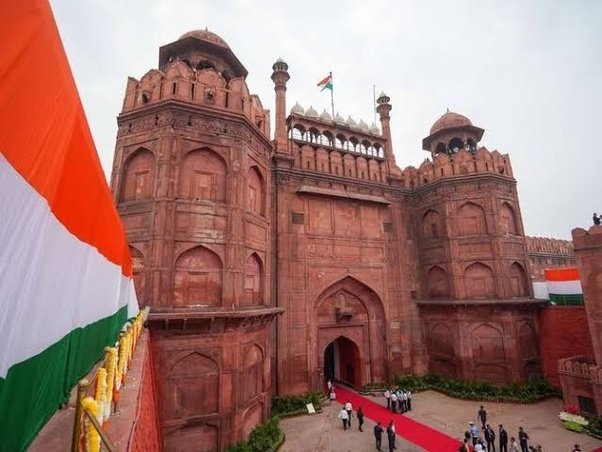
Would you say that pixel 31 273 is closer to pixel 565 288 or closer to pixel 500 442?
pixel 500 442

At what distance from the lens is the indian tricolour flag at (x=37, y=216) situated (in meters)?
1.24

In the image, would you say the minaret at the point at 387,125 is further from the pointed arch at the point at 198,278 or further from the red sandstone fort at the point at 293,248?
the pointed arch at the point at 198,278

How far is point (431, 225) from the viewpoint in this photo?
1994 centimetres

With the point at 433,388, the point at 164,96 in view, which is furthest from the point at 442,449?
the point at 164,96

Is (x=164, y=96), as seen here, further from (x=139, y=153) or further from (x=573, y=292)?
(x=573, y=292)

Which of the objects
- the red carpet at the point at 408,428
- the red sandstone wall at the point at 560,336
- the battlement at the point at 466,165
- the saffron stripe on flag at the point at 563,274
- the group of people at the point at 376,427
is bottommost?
the red carpet at the point at 408,428

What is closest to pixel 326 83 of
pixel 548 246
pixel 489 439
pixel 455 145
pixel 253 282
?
pixel 455 145

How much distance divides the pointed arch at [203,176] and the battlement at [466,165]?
41.0 ft

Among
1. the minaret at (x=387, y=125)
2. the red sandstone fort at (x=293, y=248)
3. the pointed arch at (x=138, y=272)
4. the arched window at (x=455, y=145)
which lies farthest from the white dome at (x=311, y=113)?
the pointed arch at (x=138, y=272)

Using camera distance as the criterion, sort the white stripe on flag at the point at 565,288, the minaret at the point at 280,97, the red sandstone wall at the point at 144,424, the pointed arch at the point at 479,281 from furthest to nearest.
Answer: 1. the white stripe on flag at the point at 565,288
2. the pointed arch at the point at 479,281
3. the minaret at the point at 280,97
4. the red sandstone wall at the point at 144,424

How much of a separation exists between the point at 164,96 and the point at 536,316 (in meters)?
21.4

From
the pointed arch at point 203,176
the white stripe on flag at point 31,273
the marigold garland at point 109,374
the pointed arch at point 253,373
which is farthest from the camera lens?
the pointed arch at point 203,176

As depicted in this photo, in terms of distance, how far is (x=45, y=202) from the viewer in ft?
5.15

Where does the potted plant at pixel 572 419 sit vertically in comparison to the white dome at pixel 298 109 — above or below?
below
